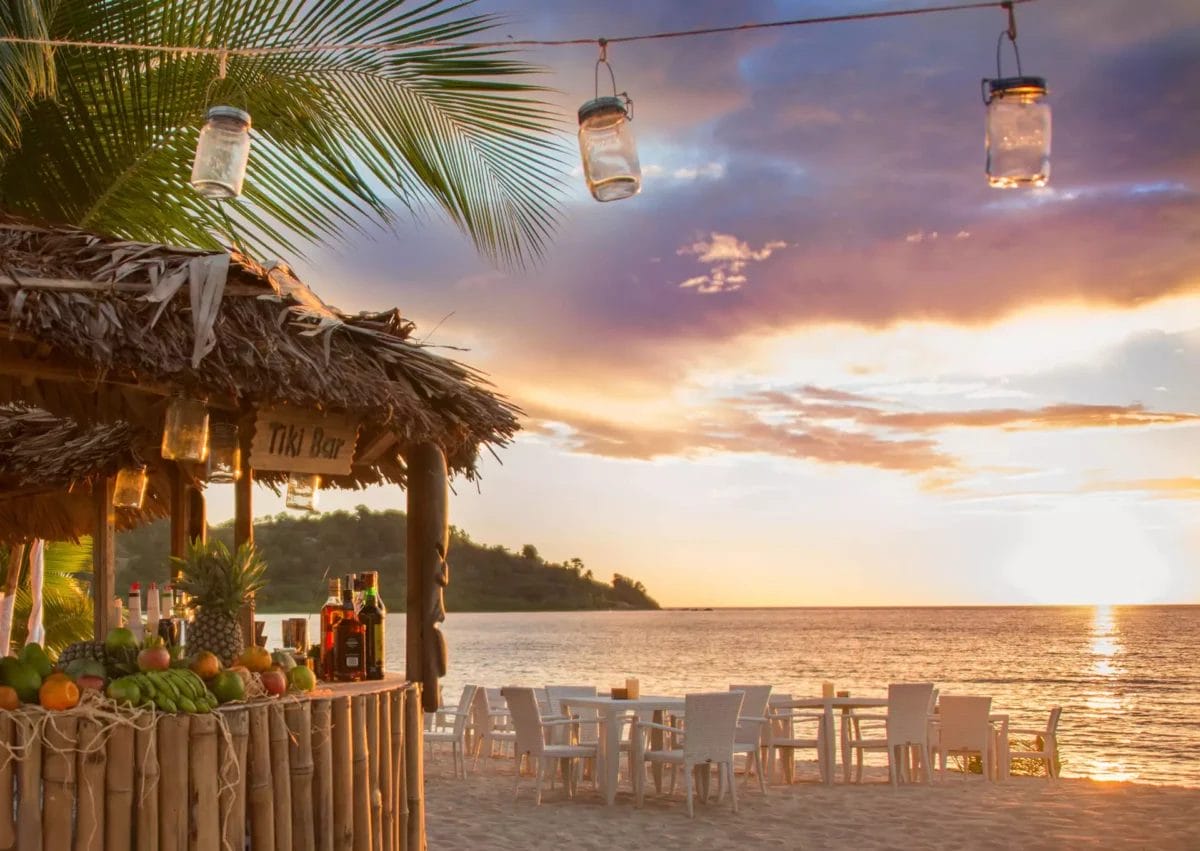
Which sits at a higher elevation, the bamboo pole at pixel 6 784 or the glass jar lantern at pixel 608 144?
the glass jar lantern at pixel 608 144

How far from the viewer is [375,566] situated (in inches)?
1996

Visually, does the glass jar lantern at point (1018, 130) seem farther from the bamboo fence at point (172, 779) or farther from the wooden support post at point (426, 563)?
the bamboo fence at point (172, 779)

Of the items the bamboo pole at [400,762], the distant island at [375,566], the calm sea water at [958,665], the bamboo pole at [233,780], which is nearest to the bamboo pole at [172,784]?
the bamboo pole at [233,780]

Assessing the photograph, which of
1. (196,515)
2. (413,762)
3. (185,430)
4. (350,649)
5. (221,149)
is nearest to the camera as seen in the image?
(221,149)

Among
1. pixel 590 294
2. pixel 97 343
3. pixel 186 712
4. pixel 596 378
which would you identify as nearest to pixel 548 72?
pixel 97 343

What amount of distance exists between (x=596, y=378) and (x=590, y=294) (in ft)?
8.46

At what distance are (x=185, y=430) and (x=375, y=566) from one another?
47033 mm

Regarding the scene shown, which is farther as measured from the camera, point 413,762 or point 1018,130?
point 413,762

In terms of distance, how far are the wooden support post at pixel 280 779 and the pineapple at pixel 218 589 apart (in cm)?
36

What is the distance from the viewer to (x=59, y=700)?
12.5ft

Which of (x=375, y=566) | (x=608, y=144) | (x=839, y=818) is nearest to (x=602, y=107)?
(x=608, y=144)

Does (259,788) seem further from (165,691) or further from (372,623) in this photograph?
(372,623)

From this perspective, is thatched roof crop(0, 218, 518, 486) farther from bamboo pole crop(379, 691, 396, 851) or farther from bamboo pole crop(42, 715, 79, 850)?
bamboo pole crop(42, 715, 79, 850)

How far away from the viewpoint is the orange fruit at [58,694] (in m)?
3.80
